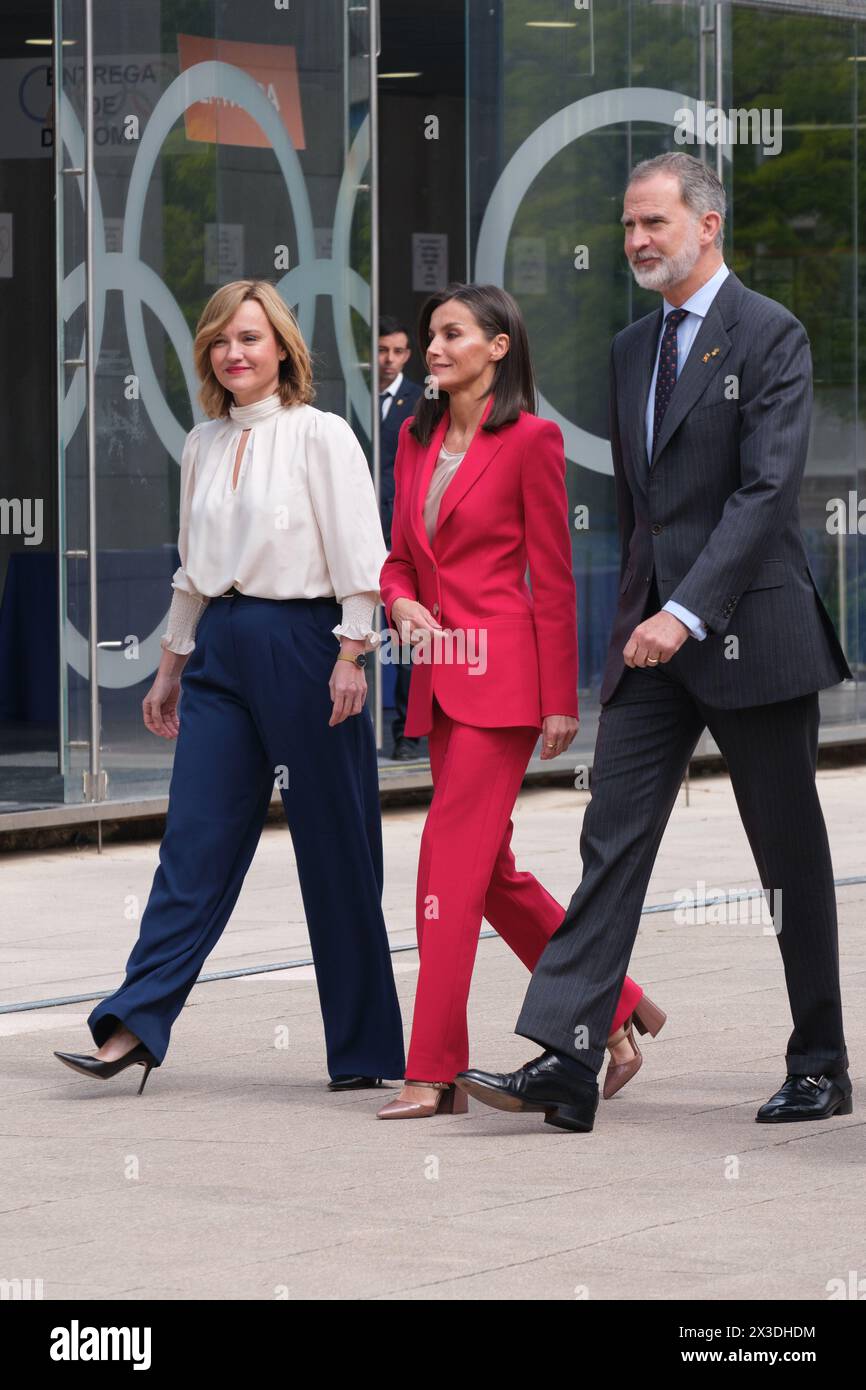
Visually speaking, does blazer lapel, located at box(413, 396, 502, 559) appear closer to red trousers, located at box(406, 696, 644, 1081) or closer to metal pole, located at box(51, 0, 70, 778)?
red trousers, located at box(406, 696, 644, 1081)

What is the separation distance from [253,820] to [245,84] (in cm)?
592

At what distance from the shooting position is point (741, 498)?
581cm

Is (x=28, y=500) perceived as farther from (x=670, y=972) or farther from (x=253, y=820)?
(x=253, y=820)

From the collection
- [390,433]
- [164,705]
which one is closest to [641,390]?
[164,705]

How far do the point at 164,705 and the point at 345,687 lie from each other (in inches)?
24.5

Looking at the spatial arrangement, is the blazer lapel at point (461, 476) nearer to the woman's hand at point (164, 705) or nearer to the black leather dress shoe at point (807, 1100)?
the woman's hand at point (164, 705)

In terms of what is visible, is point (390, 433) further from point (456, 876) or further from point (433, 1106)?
point (433, 1106)

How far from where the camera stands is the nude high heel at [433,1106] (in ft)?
20.4

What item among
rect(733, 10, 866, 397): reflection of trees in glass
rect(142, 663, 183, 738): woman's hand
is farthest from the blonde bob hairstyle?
rect(733, 10, 866, 397): reflection of trees in glass

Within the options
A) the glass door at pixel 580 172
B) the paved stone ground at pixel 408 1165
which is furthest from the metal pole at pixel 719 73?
the paved stone ground at pixel 408 1165

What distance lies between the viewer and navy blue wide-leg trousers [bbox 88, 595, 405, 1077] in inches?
257

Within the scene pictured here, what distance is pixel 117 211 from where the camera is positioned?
37.1 feet

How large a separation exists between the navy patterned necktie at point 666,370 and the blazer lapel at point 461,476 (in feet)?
1.41

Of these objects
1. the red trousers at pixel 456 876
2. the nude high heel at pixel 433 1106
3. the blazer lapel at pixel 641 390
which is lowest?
the nude high heel at pixel 433 1106
